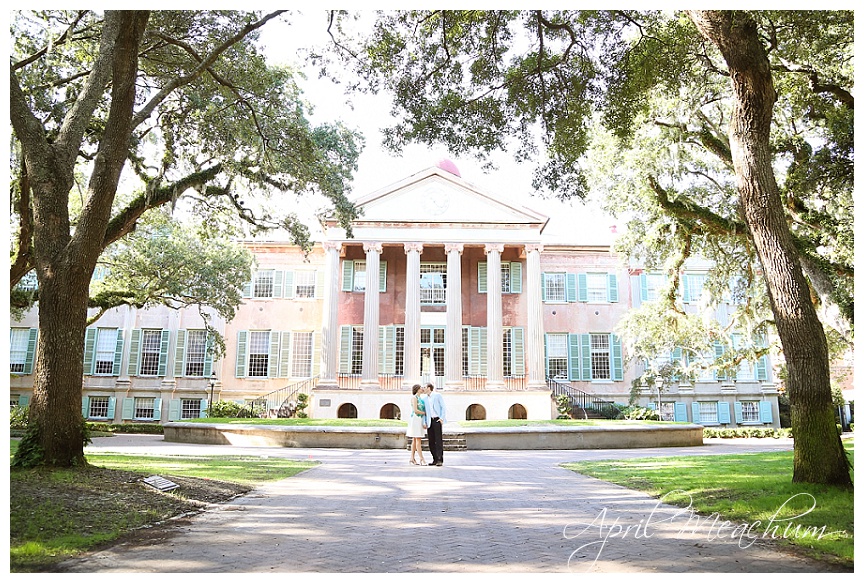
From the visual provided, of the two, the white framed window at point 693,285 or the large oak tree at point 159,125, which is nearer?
the large oak tree at point 159,125

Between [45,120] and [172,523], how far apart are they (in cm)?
912

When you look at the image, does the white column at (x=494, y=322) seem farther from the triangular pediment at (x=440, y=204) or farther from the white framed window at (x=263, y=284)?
the white framed window at (x=263, y=284)

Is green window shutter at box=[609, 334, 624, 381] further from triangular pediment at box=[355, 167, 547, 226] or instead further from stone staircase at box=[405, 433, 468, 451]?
stone staircase at box=[405, 433, 468, 451]

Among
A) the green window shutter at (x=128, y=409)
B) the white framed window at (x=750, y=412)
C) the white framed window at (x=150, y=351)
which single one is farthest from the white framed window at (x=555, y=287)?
the green window shutter at (x=128, y=409)

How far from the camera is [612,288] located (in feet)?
96.8

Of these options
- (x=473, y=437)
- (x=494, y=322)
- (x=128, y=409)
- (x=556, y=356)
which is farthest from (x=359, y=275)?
(x=473, y=437)

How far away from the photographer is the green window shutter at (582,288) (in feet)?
96.8

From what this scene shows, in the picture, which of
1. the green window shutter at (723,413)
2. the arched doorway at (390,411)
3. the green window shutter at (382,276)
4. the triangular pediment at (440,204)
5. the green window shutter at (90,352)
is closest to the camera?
the arched doorway at (390,411)

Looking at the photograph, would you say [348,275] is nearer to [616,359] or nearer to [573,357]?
[573,357]

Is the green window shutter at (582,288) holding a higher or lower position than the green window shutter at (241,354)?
higher

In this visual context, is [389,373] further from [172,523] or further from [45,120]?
[172,523]

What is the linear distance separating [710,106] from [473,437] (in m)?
9.48

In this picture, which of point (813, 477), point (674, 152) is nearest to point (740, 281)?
point (674, 152)

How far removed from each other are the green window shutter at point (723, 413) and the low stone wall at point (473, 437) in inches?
483
